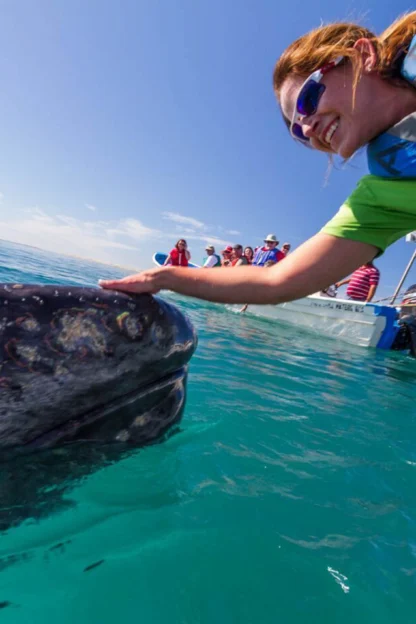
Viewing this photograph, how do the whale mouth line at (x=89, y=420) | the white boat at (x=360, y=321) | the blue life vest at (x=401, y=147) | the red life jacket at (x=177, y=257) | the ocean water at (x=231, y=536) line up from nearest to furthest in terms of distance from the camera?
1. the ocean water at (x=231, y=536)
2. the blue life vest at (x=401, y=147)
3. the whale mouth line at (x=89, y=420)
4. the white boat at (x=360, y=321)
5. the red life jacket at (x=177, y=257)

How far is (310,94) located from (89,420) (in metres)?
1.98

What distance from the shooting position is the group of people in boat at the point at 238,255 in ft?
58.3

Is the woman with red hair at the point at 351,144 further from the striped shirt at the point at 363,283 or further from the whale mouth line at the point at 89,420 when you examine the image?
the striped shirt at the point at 363,283

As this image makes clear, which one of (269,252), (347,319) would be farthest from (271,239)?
(347,319)

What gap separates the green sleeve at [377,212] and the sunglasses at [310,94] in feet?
1.65

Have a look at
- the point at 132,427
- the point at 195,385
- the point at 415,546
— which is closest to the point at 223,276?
the point at 132,427

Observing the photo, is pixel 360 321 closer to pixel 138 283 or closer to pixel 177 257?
pixel 177 257

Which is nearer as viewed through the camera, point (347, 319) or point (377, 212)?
point (377, 212)

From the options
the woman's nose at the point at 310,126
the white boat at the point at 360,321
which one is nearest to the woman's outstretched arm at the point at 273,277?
the woman's nose at the point at 310,126

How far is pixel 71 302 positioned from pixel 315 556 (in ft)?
5.66

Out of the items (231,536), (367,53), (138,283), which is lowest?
(231,536)

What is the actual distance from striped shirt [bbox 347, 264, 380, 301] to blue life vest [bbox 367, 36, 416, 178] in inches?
472

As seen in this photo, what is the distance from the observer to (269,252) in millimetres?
17812

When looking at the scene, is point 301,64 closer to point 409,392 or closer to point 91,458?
point 91,458
